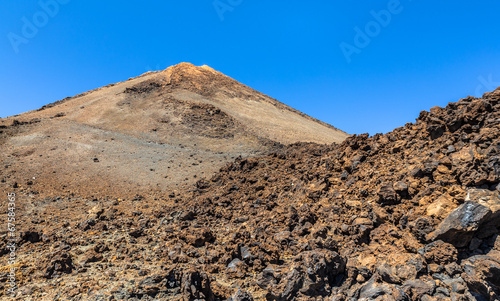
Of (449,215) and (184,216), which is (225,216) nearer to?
(184,216)

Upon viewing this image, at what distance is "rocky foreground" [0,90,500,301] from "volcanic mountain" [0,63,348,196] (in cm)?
578

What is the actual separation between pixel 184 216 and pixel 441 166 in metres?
7.34

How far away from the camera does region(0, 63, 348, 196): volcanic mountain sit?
16188mm

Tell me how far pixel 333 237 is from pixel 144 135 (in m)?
20.8

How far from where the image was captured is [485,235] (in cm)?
487

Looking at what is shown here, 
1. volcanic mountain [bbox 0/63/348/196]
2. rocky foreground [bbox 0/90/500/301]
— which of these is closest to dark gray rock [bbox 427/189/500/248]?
rocky foreground [bbox 0/90/500/301]

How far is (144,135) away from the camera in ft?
80.5

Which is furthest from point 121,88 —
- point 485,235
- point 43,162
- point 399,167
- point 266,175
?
point 485,235

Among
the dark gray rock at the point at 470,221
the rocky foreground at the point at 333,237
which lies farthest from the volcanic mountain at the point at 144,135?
the dark gray rock at the point at 470,221

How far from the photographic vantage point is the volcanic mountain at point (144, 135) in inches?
637

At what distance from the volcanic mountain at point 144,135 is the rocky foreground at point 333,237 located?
5785 millimetres

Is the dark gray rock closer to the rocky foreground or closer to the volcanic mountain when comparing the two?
the rocky foreground

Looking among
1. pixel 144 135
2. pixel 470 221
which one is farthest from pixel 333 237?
pixel 144 135

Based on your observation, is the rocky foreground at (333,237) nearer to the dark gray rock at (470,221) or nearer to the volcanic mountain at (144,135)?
the dark gray rock at (470,221)
